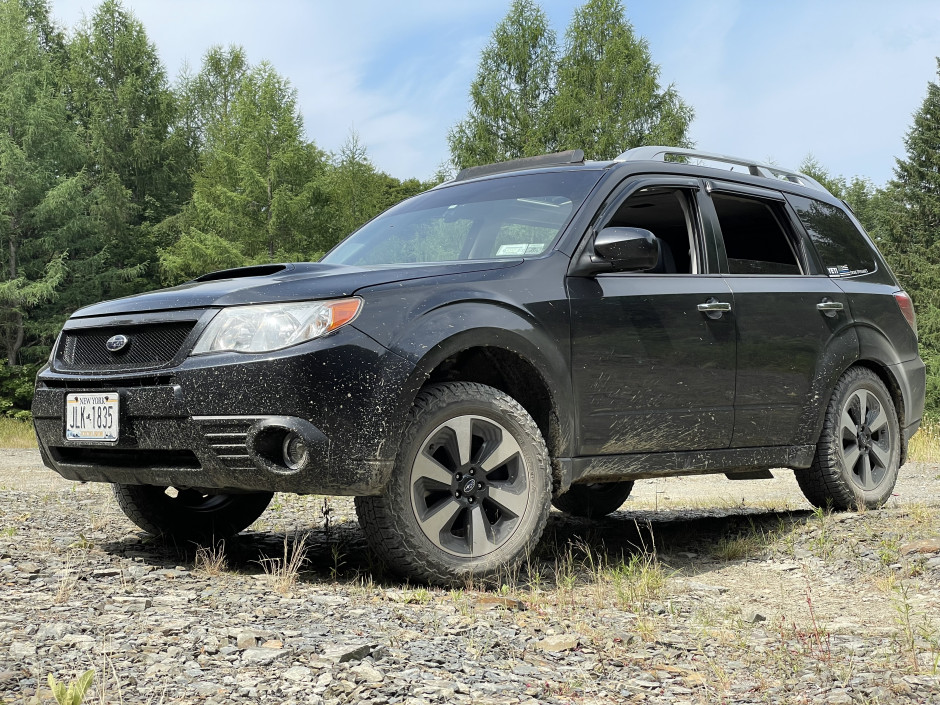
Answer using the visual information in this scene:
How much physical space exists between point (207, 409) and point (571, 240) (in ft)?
6.25

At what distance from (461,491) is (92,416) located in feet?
5.38

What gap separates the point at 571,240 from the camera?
4.78 m

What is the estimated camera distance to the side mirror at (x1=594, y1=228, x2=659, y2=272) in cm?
457

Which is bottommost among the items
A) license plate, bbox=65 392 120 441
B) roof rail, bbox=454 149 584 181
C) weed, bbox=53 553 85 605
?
weed, bbox=53 553 85 605

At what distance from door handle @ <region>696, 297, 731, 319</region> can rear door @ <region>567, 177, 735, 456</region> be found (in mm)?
11

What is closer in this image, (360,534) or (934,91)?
(360,534)

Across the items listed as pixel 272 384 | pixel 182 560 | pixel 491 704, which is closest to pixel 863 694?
pixel 491 704

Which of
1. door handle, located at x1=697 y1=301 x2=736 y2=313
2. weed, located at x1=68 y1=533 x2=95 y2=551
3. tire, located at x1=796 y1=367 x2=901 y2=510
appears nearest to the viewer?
weed, located at x1=68 y1=533 x2=95 y2=551

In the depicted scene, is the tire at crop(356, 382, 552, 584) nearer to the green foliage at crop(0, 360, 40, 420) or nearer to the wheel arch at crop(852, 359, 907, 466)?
the wheel arch at crop(852, 359, 907, 466)

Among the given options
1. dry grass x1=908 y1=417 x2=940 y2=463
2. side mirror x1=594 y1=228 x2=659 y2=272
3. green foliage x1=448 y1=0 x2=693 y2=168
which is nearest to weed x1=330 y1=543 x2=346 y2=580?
side mirror x1=594 y1=228 x2=659 y2=272

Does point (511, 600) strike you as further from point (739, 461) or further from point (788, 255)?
point (788, 255)

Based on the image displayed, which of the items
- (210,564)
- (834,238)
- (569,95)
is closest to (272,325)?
(210,564)

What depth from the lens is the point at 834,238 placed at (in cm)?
649

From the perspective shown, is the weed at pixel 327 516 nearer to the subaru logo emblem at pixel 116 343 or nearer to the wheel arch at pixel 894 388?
the subaru logo emblem at pixel 116 343
